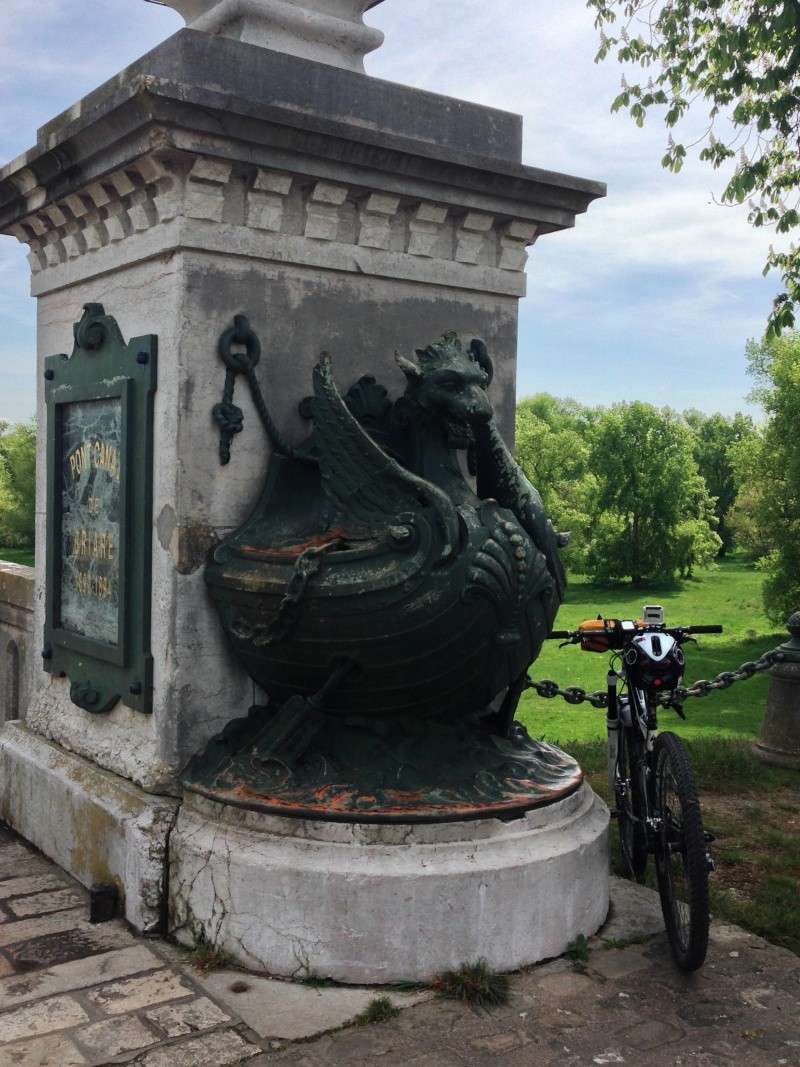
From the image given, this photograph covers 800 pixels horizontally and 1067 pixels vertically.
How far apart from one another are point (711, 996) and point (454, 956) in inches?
36.5

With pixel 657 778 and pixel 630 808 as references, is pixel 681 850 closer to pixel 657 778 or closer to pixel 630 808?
pixel 657 778

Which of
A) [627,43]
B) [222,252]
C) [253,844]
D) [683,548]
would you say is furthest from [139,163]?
[683,548]

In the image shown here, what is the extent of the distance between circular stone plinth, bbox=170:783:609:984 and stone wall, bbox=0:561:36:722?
258 centimetres

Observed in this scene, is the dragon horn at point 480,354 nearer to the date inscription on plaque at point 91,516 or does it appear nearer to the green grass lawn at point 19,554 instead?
the date inscription on plaque at point 91,516

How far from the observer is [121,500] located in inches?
193

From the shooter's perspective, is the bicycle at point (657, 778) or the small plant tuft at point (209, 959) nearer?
the bicycle at point (657, 778)

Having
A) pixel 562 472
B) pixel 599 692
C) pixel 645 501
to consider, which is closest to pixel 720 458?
pixel 562 472

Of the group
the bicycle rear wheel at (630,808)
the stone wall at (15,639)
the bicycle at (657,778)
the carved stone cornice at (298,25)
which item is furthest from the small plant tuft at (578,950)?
the carved stone cornice at (298,25)

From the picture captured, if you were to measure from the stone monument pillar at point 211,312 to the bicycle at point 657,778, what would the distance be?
0.27 metres

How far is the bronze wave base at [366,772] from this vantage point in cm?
419

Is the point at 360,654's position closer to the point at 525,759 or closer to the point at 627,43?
the point at 525,759

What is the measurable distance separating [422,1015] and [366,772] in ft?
2.96

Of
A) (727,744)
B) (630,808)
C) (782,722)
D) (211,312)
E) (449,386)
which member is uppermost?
(211,312)

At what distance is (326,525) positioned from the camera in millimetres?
4520
